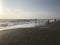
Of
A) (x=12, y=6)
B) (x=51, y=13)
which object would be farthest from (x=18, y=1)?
(x=51, y=13)

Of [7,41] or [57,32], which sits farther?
[57,32]

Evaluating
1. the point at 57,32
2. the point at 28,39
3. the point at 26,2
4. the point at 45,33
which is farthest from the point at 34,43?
the point at 26,2

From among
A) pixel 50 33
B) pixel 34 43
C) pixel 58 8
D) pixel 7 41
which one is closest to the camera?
pixel 34 43

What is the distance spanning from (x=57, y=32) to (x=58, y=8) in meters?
0.43

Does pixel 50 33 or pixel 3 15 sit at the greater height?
pixel 3 15

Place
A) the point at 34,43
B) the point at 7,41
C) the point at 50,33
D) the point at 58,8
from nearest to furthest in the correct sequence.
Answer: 1. the point at 34,43
2. the point at 7,41
3. the point at 50,33
4. the point at 58,8

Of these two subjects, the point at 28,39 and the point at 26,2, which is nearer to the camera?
the point at 28,39

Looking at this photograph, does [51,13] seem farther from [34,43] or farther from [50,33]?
[34,43]

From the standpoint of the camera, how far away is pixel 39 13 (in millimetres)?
2080

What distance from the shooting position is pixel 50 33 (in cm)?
190

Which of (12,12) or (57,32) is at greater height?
(12,12)


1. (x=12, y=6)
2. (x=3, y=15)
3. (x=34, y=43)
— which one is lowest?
(x=34, y=43)

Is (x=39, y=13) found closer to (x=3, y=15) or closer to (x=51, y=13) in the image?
(x=51, y=13)

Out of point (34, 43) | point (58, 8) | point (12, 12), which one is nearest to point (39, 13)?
point (58, 8)
